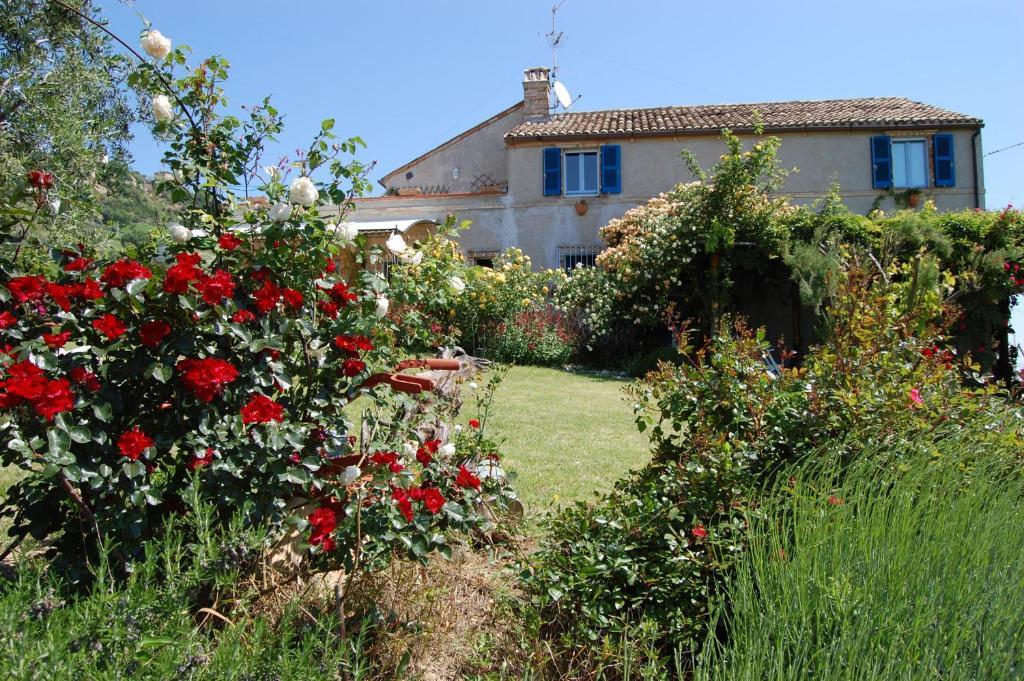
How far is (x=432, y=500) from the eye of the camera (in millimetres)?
2404

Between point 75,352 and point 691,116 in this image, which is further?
point 691,116

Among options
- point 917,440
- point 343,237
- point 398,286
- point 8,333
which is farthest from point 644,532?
point 8,333

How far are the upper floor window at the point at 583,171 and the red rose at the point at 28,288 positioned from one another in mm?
16935

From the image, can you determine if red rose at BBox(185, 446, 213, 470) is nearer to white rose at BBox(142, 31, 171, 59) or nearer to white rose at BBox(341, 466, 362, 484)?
white rose at BBox(341, 466, 362, 484)

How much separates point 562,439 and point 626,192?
41.9 ft

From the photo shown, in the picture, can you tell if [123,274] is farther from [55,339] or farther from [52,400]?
[52,400]

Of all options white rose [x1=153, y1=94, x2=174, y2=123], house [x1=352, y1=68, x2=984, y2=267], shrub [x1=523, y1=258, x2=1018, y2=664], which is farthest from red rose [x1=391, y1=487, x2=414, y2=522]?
house [x1=352, y1=68, x2=984, y2=267]

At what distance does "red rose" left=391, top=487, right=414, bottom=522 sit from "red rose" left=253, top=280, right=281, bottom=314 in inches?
29.3

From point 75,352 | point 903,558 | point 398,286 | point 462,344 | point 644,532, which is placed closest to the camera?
point 903,558

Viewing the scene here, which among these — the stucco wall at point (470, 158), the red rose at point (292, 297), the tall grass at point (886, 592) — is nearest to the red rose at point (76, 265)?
the red rose at point (292, 297)

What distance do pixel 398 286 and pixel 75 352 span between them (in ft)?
3.89

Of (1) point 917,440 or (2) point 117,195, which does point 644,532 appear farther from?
(2) point 117,195

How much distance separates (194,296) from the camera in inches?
93.3

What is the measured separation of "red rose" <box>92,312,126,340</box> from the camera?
2.22 metres
